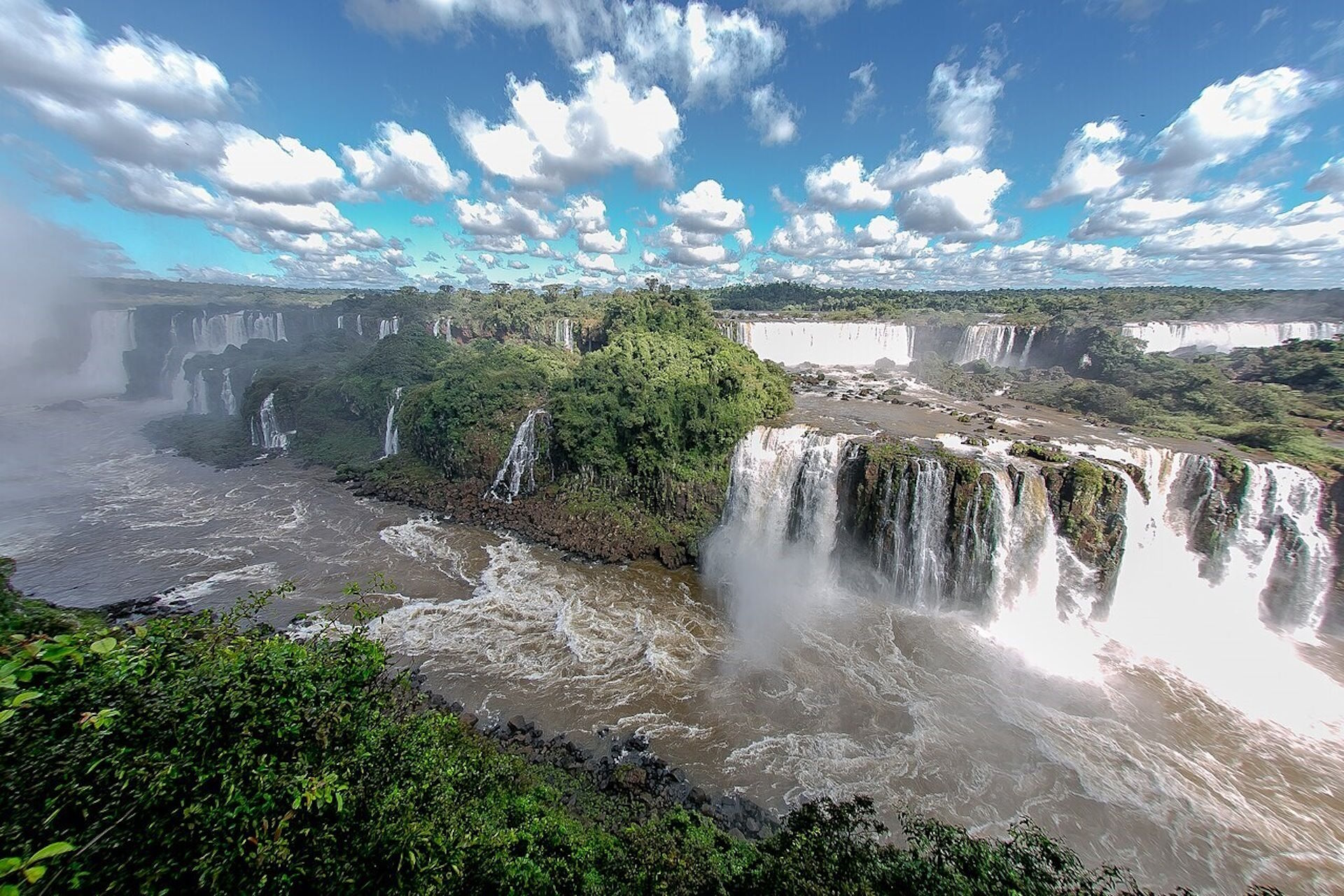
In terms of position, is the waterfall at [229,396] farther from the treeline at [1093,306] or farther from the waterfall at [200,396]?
the treeline at [1093,306]

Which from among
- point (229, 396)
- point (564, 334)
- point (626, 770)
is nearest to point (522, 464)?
point (626, 770)

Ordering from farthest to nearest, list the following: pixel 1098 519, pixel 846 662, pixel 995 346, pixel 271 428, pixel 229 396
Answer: pixel 229 396 < pixel 995 346 < pixel 271 428 < pixel 1098 519 < pixel 846 662

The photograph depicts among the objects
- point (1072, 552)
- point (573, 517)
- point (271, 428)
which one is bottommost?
point (573, 517)

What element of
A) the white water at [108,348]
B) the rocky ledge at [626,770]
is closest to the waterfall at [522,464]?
the rocky ledge at [626,770]

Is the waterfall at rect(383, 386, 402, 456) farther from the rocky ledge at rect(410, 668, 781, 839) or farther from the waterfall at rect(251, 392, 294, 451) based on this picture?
the rocky ledge at rect(410, 668, 781, 839)

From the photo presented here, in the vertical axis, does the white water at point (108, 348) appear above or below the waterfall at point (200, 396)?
above

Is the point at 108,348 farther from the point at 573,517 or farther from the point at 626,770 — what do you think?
the point at 626,770

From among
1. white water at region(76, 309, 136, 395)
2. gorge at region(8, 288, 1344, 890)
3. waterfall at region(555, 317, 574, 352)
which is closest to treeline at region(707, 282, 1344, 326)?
gorge at region(8, 288, 1344, 890)

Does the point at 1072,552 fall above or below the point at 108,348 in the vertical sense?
below
